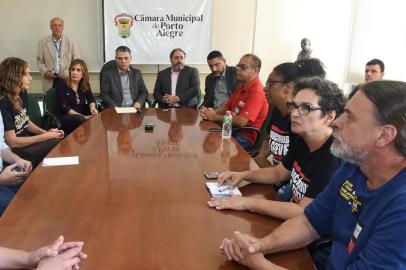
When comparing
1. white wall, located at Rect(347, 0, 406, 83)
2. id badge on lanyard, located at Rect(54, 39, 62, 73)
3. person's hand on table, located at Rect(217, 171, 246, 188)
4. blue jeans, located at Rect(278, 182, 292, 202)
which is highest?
white wall, located at Rect(347, 0, 406, 83)

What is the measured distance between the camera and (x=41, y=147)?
9.80ft

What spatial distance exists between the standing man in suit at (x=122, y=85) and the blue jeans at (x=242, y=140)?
5.22 ft

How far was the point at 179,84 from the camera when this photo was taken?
15.9ft

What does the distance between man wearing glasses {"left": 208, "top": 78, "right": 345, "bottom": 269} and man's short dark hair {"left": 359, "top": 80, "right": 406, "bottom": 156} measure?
524 millimetres

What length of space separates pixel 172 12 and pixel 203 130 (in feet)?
11.8

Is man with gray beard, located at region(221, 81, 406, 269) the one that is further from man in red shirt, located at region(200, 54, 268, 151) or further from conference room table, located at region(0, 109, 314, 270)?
man in red shirt, located at region(200, 54, 268, 151)

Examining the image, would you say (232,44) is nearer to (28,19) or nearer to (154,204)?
(28,19)

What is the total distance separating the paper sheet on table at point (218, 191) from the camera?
1.63 metres

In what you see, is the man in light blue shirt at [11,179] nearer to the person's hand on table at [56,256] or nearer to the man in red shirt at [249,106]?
the person's hand on table at [56,256]

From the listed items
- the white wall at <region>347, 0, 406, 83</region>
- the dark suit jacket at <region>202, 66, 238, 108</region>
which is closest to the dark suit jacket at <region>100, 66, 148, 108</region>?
the dark suit jacket at <region>202, 66, 238, 108</region>

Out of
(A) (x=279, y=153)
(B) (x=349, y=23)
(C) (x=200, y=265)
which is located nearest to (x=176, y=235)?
(C) (x=200, y=265)

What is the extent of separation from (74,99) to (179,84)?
54.4 inches

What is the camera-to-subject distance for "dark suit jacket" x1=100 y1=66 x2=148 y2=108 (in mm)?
4578

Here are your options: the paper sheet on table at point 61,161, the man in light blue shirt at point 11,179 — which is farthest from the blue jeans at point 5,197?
the paper sheet on table at point 61,161
